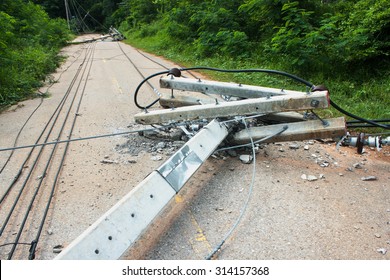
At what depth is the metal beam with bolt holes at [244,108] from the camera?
4117mm

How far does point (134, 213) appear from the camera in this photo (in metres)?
2.79

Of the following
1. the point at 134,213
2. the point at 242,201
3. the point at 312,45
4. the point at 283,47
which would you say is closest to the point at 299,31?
the point at 283,47

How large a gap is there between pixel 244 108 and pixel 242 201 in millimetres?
1438

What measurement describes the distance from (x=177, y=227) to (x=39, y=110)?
22.0 ft

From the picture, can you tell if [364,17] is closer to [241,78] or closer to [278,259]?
[241,78]

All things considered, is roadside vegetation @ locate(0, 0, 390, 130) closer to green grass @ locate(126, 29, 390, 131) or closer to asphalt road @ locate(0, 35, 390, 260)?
green grass @ locate(126, 29, 390, 131)

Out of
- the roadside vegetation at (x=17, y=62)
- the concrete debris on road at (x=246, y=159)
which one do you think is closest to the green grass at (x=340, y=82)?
the concrete debris on road at (x=246, y=159)

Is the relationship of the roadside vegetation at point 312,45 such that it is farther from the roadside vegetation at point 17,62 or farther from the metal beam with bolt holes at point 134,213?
the roadside vegetation at point 17,62

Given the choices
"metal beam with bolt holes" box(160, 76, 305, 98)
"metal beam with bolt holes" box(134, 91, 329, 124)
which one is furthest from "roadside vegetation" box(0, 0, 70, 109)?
"metal beam with bolt holes" box(134, 91, 329, 124)

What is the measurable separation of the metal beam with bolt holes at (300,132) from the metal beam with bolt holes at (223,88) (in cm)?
56

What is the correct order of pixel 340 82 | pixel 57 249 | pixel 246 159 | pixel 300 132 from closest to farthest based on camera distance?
pixel 57 249 → pixel 300 132 → pixel 246 159 → pixel 340 82

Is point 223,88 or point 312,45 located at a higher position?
point 312,45

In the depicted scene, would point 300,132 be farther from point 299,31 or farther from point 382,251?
point 299,31
